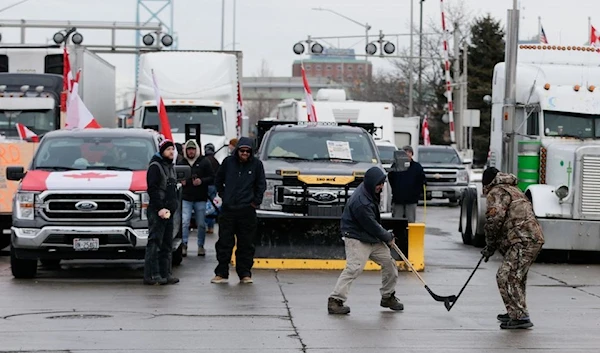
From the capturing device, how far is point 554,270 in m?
19.2

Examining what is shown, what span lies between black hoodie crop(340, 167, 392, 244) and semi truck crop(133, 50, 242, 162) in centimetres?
1677

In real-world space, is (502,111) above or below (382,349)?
above

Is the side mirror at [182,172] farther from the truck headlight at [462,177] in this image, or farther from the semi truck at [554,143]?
the truck headlight at [462,177]

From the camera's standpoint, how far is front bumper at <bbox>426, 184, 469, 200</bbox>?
38.5 meters

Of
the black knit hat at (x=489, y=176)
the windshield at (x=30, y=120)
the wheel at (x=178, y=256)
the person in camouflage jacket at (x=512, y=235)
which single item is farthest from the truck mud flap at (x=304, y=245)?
the windshield at (x=30, y=120)

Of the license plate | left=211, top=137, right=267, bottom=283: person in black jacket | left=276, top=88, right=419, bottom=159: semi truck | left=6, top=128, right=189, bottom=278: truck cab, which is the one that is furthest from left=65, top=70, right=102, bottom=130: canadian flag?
left=276, top=88, right=419, bottom=159: semi truck

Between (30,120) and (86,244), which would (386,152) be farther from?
(86,244)

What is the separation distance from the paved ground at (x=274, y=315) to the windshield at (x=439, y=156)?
21.1 m

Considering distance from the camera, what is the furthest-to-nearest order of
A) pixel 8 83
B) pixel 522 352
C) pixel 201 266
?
pixel 8 83, pixel 201 266, pixel 522 352

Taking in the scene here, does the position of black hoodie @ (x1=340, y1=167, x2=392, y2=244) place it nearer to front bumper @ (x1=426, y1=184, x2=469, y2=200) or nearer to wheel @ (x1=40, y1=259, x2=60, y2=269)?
wheel @ (x1=40, y1=259, x2=60, y2=269)

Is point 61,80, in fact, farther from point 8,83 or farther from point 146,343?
point 146,343

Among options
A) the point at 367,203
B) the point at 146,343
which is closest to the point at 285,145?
the point at 367,203

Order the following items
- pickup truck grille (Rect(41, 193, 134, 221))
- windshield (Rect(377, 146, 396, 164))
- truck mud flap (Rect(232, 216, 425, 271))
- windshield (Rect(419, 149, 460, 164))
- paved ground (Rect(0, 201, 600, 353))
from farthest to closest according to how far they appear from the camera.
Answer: windshield (Rect(419, 149, 460, 164)) < windshield (Rect(377, 146, 396, 164)) < truck mud flap (Rect(232, 216, 425, 271)) < pickup truck grille (Rect(41, 193, 134, 221)) < paved ground (Rect(0, 201, 600, 353))

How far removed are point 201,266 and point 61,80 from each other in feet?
34.0
